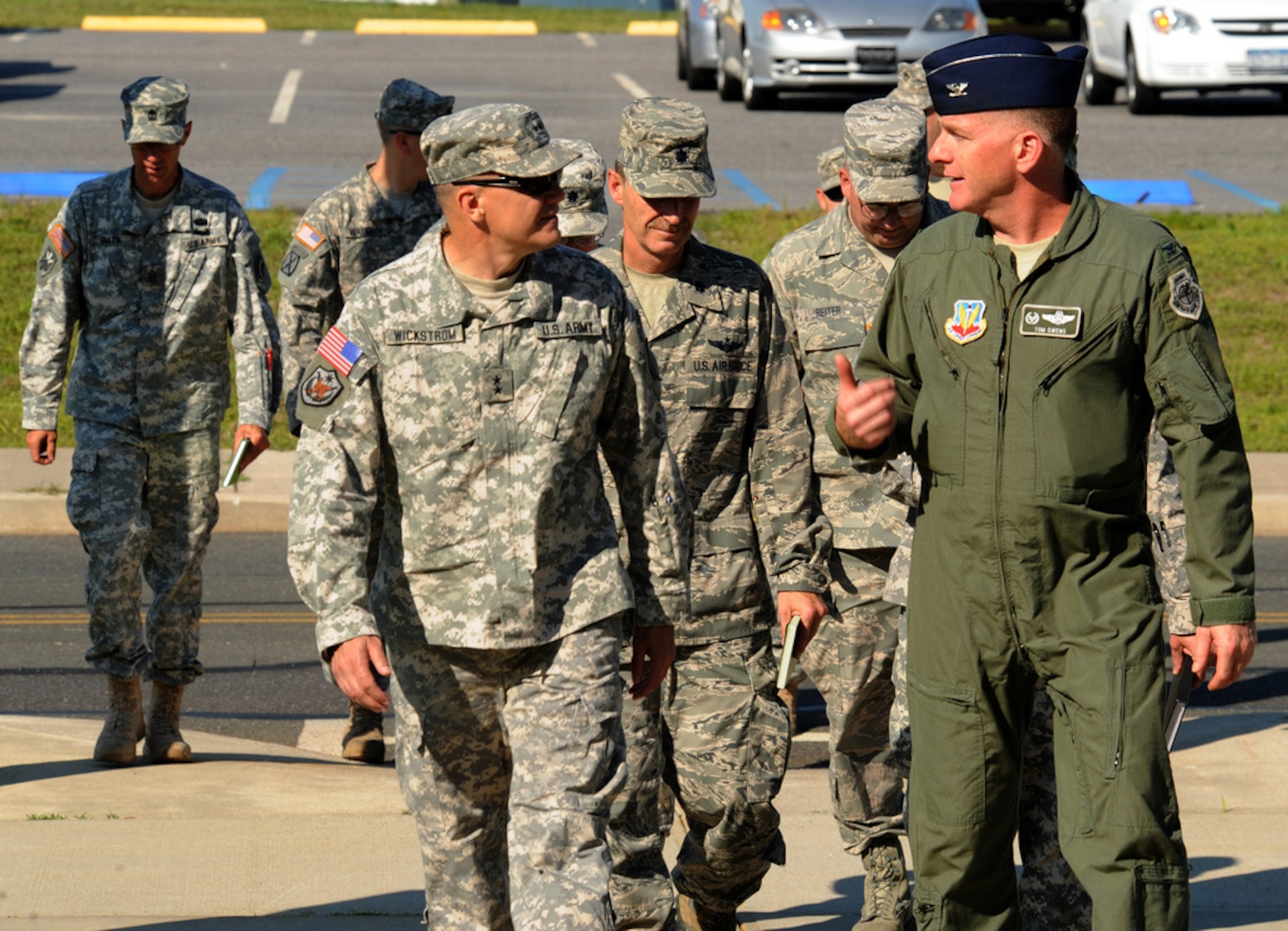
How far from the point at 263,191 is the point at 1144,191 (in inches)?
292

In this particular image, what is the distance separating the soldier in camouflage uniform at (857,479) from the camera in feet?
19.5

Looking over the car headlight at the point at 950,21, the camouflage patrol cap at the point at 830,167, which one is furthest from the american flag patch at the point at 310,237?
the car headlight at the point at 950,21

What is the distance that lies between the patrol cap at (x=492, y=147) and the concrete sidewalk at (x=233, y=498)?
695 centimetres

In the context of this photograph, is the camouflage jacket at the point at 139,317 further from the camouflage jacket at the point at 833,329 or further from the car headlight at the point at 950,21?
the car headlight at the point at 950,21

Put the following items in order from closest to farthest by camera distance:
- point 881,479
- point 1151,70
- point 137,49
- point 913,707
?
point 913,707, point 881,479, point 1151,70, point 137,49

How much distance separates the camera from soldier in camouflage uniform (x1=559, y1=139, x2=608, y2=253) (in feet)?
20.1

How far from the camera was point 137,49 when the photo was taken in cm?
2816

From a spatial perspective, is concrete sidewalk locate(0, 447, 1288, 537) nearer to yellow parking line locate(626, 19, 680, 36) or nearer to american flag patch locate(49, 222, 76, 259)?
american flag patch locate(49, 222, 76, 259)

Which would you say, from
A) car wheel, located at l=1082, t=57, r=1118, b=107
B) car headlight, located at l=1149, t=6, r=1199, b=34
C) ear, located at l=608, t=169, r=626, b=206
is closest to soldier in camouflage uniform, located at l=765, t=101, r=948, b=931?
ear, located at l=608, t=169, r=626, b=206

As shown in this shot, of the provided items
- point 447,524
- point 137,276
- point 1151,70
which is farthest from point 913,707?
point 1151,70

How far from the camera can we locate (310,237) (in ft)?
25.8

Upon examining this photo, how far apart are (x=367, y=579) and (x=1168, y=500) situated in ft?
6.47

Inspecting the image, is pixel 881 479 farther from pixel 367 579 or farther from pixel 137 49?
pixel 137 49

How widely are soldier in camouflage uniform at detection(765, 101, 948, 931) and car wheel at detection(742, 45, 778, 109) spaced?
15.9 meters
